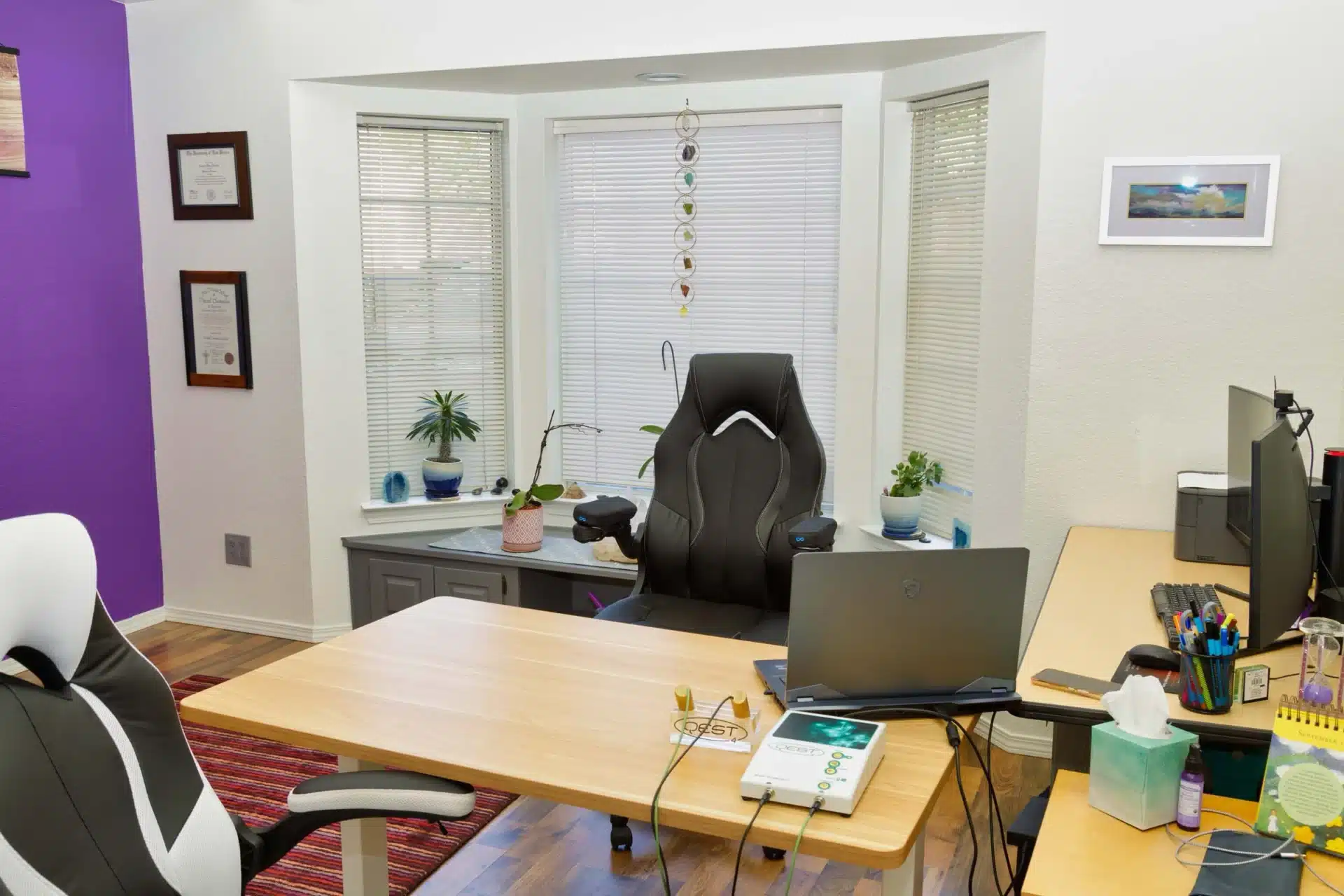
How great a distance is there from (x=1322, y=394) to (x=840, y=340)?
5.15 ft

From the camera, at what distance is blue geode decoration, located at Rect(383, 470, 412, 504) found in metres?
4.57

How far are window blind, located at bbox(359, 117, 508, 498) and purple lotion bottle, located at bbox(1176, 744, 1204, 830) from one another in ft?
11.4

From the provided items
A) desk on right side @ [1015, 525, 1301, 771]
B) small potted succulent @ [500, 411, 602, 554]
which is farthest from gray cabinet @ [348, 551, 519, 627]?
desk on right side @ [1015, 525, 1301, 771]

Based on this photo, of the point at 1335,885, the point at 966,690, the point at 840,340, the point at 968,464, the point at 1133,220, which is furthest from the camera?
the point at 840,340

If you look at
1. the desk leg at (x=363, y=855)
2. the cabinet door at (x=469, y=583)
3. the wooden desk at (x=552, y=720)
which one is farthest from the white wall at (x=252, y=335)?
the desk leg at (x=363, y=855)

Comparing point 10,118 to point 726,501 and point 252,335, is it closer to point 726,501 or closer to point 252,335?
point 252,335

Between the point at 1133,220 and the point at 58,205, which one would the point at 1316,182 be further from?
the point at 58,205

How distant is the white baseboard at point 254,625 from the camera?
15.0ft

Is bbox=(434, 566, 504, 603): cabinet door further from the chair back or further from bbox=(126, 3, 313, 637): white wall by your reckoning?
the chair back

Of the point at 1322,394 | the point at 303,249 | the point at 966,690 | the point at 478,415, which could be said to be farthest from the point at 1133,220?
the point at 303,249

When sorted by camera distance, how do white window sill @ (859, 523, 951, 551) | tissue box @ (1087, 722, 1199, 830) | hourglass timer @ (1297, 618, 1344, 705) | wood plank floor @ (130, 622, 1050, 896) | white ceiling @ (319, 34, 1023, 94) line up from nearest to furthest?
tissue box @ (1087, 722, 1199, 830), hourglass timer @ (1297, 618, 1344, 705), wood plank floor @ (130, 622, 1050, 896), white ceiling @ (319, 34, 1023, 94), white window sill @ (859, 523, 951, 551)

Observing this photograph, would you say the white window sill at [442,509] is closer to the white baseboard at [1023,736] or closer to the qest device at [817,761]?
the white baseboard at [1023,736]

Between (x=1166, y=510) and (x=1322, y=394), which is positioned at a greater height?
(x=1322, y=394)

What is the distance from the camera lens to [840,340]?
13.5ft
